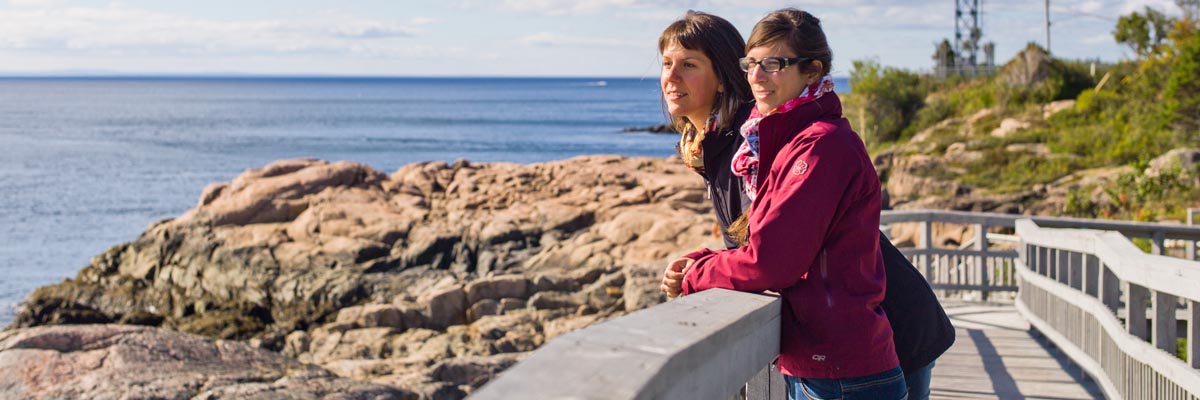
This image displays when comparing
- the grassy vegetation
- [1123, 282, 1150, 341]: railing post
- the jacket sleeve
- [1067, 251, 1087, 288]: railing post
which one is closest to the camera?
the jacket sleeve

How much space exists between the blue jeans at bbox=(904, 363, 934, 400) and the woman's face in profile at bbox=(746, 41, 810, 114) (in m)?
0.80

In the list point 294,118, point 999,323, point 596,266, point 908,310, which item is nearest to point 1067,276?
point 999,323

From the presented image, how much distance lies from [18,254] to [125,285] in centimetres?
958

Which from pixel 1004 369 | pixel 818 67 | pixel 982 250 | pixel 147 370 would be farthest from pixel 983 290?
pixel 818 67

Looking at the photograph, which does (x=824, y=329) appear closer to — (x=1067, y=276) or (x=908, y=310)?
(x=908, y=310)

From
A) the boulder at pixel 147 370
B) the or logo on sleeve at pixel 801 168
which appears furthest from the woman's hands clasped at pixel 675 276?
the boulder at pixel 147 370

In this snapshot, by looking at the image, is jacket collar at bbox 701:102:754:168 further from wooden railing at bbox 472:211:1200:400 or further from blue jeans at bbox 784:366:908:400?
blue jeans at bbox 784:366:908:400

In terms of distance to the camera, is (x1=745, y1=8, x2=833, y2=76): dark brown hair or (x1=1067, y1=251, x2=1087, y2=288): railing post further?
(x1=1067, y1=251, x2=1087, y2=288): railing post

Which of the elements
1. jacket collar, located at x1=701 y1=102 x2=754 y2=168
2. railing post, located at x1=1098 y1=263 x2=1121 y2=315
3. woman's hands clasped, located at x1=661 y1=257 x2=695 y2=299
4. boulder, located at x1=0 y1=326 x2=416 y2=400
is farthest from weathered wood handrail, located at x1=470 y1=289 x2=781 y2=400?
boulder, located at x1=0 y1=326 x2=416 y2=400

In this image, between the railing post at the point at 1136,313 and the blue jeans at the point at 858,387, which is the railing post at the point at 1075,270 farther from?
the blue jeans at the point at 858,387

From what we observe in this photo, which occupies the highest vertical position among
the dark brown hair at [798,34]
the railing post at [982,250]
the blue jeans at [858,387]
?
the dark brown hair at [798,34]

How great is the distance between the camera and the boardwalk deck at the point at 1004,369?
618cm

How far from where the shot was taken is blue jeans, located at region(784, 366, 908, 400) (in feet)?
8.55

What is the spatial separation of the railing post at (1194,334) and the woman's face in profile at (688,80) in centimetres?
194
